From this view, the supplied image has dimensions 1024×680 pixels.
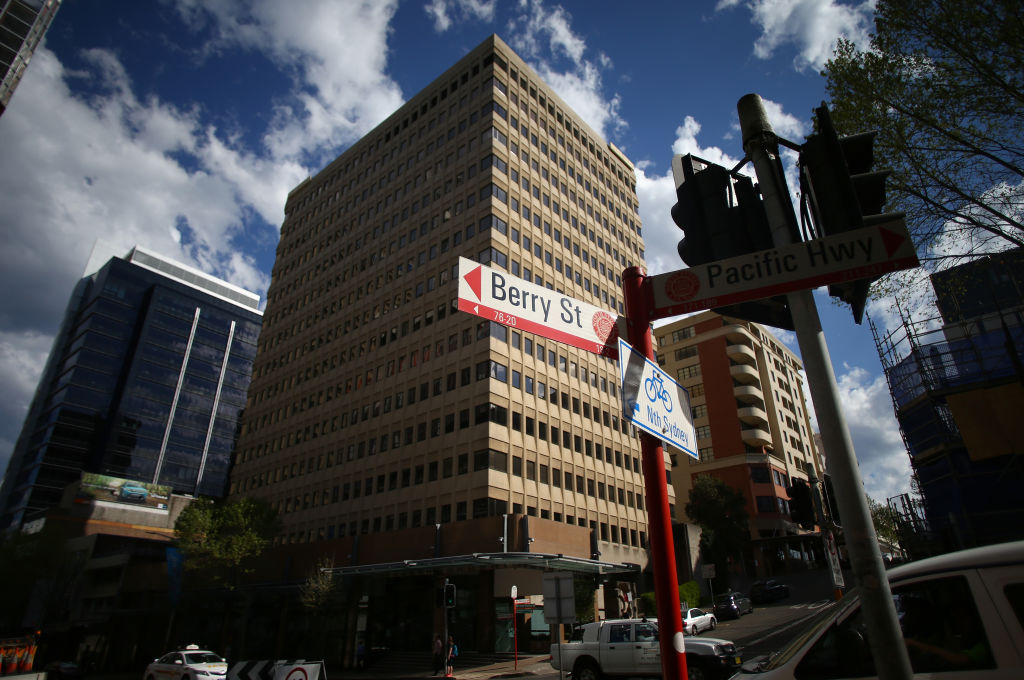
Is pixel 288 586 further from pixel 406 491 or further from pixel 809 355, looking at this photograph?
pixel 809 355

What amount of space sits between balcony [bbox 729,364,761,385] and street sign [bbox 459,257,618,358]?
67.4 metres

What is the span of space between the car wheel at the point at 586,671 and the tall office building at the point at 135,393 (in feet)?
339

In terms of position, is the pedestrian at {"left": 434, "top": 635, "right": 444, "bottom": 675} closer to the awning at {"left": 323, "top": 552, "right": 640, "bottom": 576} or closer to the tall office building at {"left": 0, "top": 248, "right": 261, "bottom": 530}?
the awning at {"left": 323, "top": 552, "right": 640, "bottom": 576}

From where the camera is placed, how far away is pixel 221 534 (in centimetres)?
3884

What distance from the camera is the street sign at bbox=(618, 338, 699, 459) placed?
3438mm

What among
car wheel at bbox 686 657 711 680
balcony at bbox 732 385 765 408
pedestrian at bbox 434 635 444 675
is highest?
balcony at bbox 732 385 765 408

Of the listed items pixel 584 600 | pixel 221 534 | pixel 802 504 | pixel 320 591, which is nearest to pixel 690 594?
pixel 584 600

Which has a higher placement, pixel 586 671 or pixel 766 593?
pixel 766 593

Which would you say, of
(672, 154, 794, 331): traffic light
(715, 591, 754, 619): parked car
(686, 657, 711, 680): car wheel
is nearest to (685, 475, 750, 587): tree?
(715, 591, 754, 619): parked car

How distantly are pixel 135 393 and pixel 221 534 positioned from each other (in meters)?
85.6

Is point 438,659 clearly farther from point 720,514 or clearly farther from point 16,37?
point 16,37

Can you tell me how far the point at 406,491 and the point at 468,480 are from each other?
6388mm

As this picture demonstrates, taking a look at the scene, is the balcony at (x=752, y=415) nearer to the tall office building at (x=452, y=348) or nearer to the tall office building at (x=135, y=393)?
the tall office building at (x=452, y=348)

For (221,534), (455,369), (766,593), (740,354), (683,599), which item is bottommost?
(683,599)
